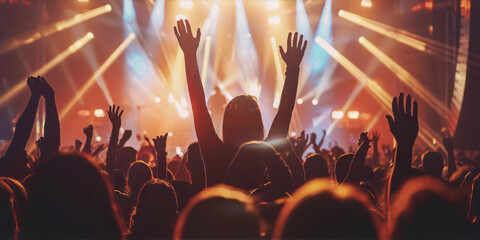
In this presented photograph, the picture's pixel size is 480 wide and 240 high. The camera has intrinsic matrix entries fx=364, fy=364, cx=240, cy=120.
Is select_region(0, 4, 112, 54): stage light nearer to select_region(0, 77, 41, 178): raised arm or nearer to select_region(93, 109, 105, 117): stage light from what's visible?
select_region(93, 109, 105, 117): stage light

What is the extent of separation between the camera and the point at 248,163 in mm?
1640

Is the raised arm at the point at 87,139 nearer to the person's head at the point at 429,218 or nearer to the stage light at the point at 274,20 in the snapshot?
the person's head at the point at 429,218

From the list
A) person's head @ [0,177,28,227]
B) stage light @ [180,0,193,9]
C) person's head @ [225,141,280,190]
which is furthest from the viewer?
stage light @ [180,0,193,9]

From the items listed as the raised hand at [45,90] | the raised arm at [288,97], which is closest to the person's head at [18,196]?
the raised hand at [45,90]

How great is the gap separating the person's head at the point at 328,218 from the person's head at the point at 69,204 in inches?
28.6

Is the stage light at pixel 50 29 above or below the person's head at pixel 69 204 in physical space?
above

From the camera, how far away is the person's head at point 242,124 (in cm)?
218

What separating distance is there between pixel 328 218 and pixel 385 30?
58.1ft

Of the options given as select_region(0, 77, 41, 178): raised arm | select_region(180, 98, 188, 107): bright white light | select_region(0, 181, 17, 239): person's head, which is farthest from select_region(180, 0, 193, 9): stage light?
select_region(0, 181, 17, 239): person's head

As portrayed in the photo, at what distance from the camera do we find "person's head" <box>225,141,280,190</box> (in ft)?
5.37

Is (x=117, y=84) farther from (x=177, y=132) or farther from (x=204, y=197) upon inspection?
(x=204, y=197)

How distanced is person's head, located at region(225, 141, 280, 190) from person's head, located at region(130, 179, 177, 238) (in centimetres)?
83

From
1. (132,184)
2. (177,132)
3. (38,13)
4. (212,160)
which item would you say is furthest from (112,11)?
(212,160)

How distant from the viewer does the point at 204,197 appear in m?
1.20
